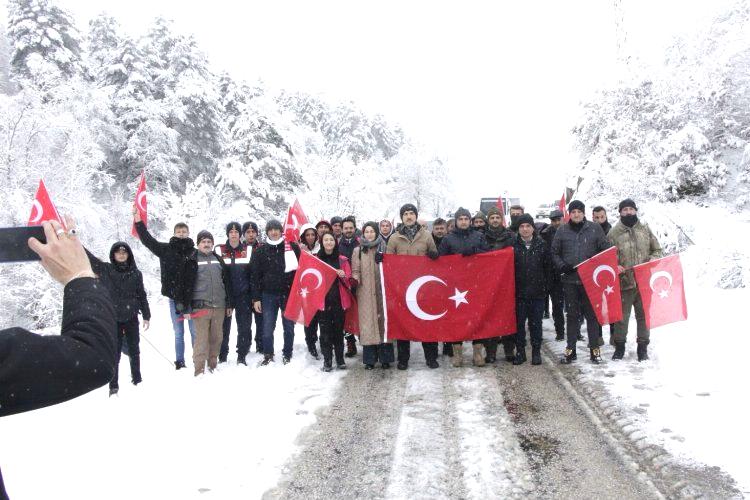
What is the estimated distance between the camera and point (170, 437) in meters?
5.12

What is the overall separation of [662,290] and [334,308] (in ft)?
15.4

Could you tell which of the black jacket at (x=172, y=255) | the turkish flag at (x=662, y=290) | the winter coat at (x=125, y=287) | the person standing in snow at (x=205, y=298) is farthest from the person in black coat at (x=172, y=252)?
the turkish flag at (x=662, y=290)

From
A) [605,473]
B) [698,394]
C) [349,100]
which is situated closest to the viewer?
[605,473]

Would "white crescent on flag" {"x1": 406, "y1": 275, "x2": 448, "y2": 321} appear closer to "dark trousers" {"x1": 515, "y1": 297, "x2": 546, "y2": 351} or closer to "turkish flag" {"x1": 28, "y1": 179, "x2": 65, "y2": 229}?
"dark trousers" {"x1": 515, "y1": 297, "x2": 546, "y2": 351}

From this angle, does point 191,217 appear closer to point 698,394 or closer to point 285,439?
point 285,439

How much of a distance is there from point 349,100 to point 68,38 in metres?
34.5

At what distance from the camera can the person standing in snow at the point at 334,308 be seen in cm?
777

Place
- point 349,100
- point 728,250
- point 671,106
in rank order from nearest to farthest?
point 728,250 < point 671,106 < point 349,100

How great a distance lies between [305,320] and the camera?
303 inches

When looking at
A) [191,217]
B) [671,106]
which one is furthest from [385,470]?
[671,106]

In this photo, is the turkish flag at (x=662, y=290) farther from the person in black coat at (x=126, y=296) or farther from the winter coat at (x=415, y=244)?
the person in black coat at (x=126, y=296)

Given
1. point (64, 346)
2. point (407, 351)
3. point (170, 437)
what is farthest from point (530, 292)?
point (64, 346)

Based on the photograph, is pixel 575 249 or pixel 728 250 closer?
pixel 575 249

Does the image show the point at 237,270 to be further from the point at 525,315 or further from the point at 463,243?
the point at 525,315
